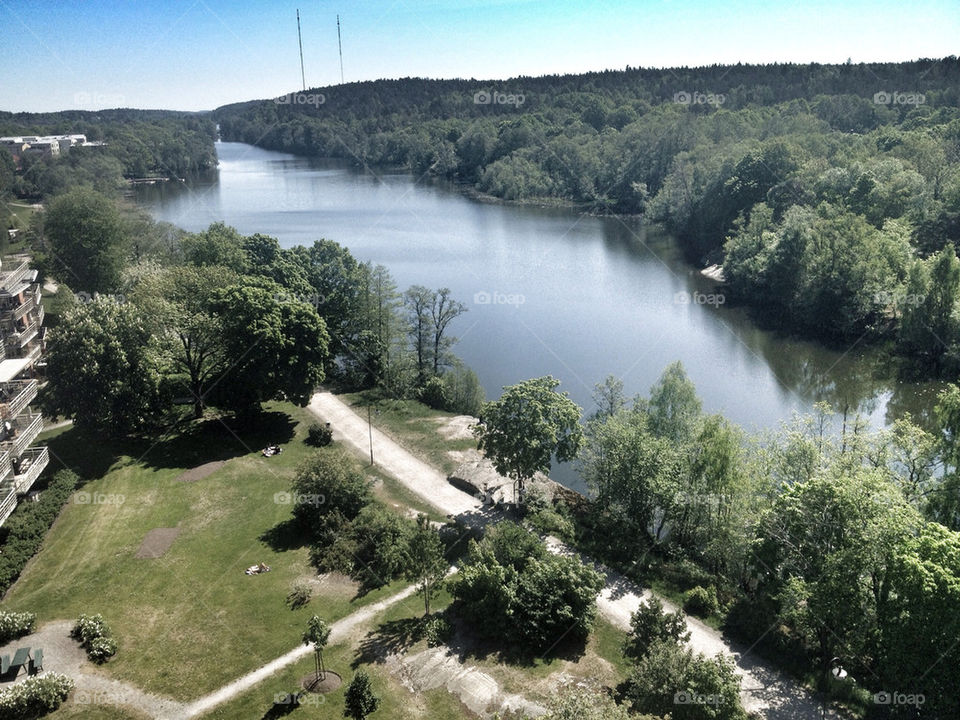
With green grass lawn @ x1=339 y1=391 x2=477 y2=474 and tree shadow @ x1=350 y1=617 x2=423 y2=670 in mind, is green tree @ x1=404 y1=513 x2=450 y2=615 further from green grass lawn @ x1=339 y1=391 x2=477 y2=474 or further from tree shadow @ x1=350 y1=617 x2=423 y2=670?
green grass lawn @ x1=339 y1=391 x2=477 y2=474

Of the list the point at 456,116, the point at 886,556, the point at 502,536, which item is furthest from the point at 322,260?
the point at 456,116

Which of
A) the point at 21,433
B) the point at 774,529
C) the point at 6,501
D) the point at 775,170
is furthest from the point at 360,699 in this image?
the point at 775,170

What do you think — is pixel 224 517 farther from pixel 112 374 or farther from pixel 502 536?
pixel 502 536

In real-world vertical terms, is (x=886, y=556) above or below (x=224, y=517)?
above

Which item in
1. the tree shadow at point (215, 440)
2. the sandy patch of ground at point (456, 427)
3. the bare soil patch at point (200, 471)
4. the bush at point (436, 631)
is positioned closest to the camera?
the bush at point (436, 631)


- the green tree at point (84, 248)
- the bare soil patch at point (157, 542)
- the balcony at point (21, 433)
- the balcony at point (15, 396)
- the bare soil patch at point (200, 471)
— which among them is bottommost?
the bare soil patch at point (157, 542)

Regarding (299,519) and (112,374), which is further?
(112,374)

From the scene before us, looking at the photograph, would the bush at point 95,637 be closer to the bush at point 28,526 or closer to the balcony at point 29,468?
the bush at point 28,526

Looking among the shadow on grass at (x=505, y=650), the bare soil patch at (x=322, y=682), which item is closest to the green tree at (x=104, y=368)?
the bare soil patch at (x=322, y=682)

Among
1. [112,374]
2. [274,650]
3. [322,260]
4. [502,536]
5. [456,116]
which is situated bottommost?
[274,650]
